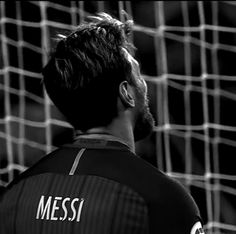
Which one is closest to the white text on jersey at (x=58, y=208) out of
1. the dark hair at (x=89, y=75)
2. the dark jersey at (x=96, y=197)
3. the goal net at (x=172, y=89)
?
the dark jersey at (x=96, y=197)

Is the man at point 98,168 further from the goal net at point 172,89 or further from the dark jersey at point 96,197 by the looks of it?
the goal net at point 172,89

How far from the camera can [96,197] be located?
106cm

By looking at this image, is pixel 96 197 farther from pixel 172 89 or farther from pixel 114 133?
pixel 172 89

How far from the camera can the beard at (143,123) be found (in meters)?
1.15

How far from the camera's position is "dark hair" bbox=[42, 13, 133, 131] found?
111cm

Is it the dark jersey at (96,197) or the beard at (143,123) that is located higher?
the beard at (143,123)

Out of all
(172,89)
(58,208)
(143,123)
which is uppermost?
(143,123)

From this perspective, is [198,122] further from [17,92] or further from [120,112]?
[120,112]

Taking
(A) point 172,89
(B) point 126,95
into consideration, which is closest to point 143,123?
(B) point 126,95

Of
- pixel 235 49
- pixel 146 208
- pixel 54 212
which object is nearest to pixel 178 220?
pixel 146 208

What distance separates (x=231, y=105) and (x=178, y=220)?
103 inches

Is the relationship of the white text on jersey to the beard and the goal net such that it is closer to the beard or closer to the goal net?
the beard

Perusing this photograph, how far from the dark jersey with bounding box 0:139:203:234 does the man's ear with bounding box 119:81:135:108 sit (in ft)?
0.20

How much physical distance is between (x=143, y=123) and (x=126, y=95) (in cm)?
7
